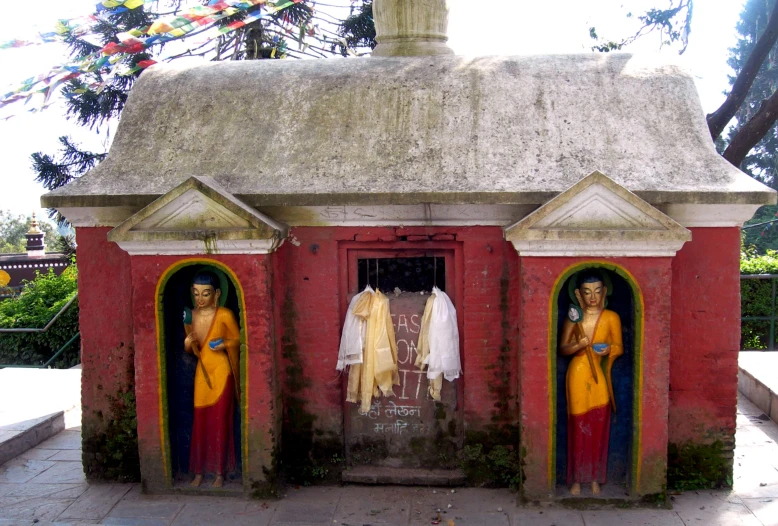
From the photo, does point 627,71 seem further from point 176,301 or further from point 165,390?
point 165,390

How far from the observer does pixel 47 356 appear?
15.5m

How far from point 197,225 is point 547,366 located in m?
3.51

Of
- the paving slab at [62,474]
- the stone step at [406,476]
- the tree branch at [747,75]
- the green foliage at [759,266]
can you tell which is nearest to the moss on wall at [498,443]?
the stone step at [406,476]

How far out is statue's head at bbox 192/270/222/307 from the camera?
22.4ft

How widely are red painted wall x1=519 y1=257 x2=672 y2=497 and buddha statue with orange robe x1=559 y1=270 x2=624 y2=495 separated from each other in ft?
0.89

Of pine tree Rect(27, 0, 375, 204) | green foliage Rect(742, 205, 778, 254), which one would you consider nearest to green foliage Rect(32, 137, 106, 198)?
pine tree Rect(27, 0, 375, 204)

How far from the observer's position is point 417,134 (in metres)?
7.20

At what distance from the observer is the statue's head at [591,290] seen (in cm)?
649

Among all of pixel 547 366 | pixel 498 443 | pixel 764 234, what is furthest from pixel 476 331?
pixel 764 234

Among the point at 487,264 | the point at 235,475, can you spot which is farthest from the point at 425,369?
the point at 235,475

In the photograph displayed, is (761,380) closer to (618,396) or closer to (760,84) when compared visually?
(618,396)

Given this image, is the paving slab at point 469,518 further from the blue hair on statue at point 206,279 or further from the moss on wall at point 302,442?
the blue hair on statue at point 206,279

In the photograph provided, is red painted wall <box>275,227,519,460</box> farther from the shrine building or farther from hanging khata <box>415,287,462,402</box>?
hanging khata <box>415,287,462,402</box>

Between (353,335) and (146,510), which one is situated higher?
(353,335)
